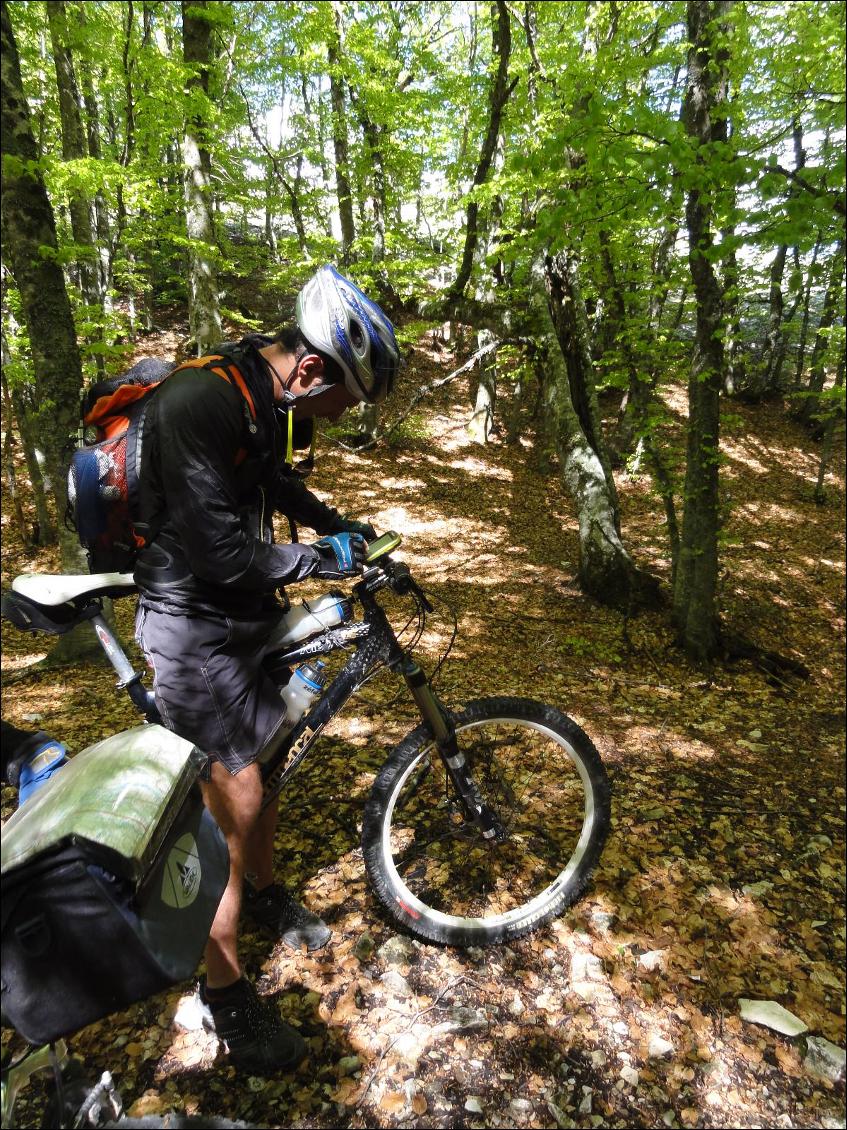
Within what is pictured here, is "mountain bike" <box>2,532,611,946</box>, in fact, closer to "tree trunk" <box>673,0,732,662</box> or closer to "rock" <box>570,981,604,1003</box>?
"rock" <box>570,981,604,1003</box>

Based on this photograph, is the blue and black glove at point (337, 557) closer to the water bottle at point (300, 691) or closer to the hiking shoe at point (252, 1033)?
the water bottle at point (300, 691)

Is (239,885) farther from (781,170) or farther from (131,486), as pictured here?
(781,170)

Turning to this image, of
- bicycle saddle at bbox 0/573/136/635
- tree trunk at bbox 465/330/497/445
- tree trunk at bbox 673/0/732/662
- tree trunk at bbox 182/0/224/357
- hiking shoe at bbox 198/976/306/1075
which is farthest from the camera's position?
tree trunk at bbox 465/330/497/445

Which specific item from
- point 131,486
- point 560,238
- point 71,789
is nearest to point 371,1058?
point 71,789

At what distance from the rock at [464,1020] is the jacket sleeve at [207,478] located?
2025 mm

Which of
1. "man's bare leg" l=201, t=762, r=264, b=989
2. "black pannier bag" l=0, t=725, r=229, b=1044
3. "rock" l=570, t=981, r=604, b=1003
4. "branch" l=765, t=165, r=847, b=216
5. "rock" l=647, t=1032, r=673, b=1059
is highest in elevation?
"branch" l=765, t=165, r=847, b=216

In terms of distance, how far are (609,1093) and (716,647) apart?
227 inches

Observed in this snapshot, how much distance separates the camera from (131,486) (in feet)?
7.02

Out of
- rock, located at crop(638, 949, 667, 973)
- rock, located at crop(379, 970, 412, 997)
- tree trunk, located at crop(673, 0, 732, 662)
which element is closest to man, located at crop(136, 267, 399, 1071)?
rock, located at crop(379, 970, 412, 997)

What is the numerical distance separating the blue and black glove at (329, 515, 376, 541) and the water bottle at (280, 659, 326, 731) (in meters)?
0.67

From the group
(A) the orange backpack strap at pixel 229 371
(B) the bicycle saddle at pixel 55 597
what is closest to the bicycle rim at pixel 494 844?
(B) the bicycle saddle at pixel 55 597

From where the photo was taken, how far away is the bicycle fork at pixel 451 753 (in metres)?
2.74

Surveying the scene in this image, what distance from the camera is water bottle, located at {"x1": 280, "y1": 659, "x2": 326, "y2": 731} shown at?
261 cm

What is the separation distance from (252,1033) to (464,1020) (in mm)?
880
